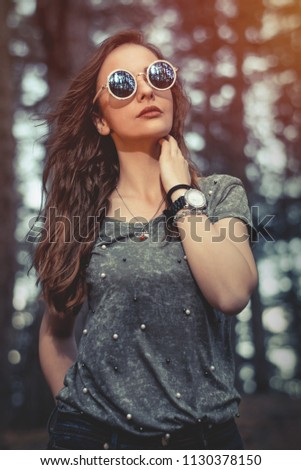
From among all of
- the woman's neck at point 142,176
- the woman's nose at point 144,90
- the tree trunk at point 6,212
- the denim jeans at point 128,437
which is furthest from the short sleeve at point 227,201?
the tree trunk at point 6,212

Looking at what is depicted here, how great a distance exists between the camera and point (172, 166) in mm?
2135

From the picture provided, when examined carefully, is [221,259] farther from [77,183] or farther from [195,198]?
[77,183]

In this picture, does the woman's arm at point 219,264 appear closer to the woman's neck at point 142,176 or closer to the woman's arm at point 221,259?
the woman's arm at point 221,259

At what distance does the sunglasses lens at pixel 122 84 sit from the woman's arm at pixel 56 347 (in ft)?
2.74

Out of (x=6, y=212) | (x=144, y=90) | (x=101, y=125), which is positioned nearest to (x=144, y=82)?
(x=144, y=90)

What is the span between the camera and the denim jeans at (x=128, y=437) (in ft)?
5.98

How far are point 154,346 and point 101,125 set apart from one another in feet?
3.03

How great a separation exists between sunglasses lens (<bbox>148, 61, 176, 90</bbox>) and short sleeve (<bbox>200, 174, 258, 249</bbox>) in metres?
0.37

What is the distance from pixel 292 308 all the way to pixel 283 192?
3.18 metres

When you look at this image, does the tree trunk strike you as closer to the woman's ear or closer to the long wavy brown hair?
the long wavy brown hair

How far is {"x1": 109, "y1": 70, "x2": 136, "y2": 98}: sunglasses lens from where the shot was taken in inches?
87.7

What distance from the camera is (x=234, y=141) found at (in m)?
10.2

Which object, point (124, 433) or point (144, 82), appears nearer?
point (124, 433)
